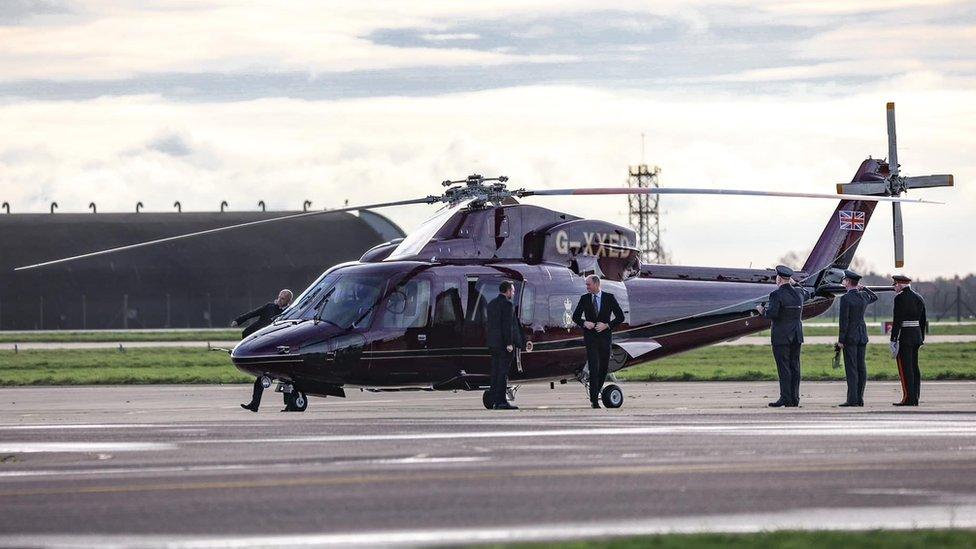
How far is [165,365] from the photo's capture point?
41906 millimetres

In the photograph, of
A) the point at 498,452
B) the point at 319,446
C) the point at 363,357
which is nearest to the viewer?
the point at 498,452

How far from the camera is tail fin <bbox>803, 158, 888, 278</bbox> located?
96.1ft

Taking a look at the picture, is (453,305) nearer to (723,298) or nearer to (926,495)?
(723,298)

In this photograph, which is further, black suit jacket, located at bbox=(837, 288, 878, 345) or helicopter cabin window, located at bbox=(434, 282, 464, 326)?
helicopter cabin window, located at bbox=(434, 282, 464, 326)

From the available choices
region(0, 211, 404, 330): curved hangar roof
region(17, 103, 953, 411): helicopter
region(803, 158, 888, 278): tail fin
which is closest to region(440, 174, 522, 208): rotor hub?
region(17, 103, 953, 411): helicopter

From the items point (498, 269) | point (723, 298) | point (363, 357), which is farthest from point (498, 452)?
point (723, 298)

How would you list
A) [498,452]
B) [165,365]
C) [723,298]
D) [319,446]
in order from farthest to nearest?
[165,365] → [723,298] → [319,446] → [498,452]

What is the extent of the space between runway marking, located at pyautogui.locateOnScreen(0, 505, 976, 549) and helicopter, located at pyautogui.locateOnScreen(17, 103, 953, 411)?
40.4ft

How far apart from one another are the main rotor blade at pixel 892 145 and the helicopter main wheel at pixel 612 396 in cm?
940

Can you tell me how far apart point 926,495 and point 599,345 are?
1180cm

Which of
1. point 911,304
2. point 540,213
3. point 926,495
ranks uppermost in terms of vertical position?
point 540,213

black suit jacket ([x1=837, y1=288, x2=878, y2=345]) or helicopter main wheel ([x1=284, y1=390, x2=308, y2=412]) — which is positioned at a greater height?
black suit jacket ([x1=837, y1=288, x2=878, y2=345])

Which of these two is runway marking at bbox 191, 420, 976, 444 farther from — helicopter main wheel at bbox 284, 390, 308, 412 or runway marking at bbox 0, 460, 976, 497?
helicopter main wheel at bbox 284, 390, 308, 412

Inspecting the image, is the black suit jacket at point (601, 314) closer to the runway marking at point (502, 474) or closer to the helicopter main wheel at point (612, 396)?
the helicopter main wheel at point (612, 396)
